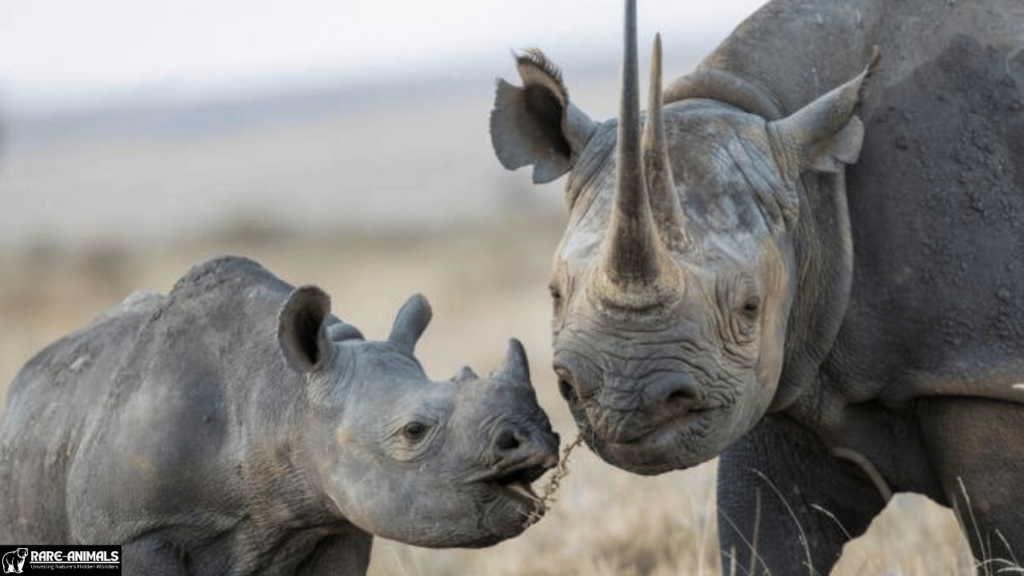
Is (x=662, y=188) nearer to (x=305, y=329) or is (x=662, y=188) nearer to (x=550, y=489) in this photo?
(x=550, y=489)

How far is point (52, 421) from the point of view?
7.45 metres

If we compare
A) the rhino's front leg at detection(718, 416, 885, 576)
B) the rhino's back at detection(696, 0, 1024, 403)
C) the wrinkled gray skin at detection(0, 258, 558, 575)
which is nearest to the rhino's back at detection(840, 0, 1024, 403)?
the rhino's back at detection(696, 0, 1024, 403)

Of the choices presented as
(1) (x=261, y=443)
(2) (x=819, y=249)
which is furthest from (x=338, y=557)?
(2) (x=819, y=249)

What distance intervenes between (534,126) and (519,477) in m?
1.37

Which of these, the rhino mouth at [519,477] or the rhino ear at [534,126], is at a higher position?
the rhino ear at [534,126]

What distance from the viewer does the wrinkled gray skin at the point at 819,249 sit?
21.3 feet

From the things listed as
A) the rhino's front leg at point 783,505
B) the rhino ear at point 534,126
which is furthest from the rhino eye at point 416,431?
the rhino's front leg at point 783,505

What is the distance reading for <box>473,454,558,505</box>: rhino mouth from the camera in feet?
21.6

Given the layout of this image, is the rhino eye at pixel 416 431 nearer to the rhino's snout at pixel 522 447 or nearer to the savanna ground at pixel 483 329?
the rhino's snout at pixel 522 447

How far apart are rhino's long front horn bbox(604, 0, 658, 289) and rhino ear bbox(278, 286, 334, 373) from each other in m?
0.99

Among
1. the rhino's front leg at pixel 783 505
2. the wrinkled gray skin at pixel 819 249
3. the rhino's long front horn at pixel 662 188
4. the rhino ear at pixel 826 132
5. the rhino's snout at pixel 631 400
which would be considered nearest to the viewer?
the rhino's snout at pixel 631 400

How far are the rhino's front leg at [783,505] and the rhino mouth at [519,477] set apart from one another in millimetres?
1367

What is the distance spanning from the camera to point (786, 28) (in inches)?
299

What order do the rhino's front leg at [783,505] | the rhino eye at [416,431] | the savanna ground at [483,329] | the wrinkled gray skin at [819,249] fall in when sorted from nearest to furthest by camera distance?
the wrinkled gray skin at [819,249]
the rhino eye at [416,431]
the rhino's front leg at [783,505]
the savanna ground at [483,329]
